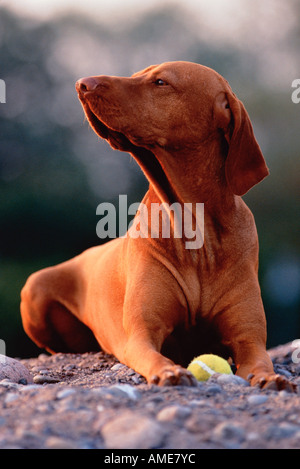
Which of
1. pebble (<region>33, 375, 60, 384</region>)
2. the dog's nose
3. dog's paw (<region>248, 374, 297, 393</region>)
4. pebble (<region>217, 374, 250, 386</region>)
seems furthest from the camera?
pebble (<region>33, 375, 60, 384</region>)

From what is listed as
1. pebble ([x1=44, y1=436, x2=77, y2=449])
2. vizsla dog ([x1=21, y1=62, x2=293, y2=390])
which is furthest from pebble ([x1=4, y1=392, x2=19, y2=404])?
vizsla dog ([x1=21, y1=62, x2=293, y2=390])

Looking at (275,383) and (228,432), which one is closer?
(228,432)

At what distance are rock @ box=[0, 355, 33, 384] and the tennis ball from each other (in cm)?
110

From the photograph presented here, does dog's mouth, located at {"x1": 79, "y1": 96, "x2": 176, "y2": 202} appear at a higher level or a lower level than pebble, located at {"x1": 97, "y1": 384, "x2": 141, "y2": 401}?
higher

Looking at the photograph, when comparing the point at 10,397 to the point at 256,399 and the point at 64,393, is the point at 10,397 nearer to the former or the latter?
the point at 64,393

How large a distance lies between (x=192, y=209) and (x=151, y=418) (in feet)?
5.70

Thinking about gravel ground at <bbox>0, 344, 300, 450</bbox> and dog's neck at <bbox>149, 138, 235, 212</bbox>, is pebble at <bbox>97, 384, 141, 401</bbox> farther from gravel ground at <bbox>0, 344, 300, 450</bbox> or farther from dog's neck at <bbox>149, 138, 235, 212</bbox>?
dog's neck at <bbox>149, 138, 235, 212</bbox>

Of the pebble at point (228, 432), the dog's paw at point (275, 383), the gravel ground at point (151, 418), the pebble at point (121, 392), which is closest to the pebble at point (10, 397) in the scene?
the gravel ground at point (151, 418)

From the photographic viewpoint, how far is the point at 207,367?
3.11m

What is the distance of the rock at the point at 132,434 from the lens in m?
1.85

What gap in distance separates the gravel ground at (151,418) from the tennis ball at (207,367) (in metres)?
0.24

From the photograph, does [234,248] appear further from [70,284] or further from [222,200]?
[70,284]

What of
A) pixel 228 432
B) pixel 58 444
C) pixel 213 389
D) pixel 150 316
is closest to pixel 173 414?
pixel 228 432

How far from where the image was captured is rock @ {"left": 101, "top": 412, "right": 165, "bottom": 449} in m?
1.85
